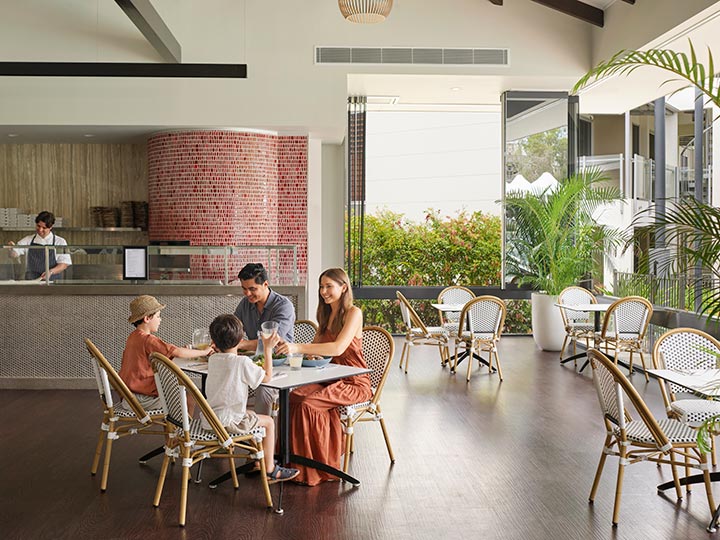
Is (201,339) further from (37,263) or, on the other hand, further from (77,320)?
(37,263)

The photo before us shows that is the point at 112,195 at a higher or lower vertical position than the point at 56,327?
higher

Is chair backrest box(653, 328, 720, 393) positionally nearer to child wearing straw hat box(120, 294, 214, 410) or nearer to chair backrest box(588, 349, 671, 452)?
chair backrest box(588, 349, 671, 452)

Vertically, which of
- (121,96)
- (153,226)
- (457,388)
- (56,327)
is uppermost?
(121,96)

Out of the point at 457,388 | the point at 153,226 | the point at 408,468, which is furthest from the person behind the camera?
the point at 153,226

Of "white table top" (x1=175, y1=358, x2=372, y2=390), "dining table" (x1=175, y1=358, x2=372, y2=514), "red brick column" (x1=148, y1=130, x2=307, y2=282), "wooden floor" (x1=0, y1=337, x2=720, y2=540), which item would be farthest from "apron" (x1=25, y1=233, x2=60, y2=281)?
"dining table" (x1=175, y1=358, x2=372, y2=514)

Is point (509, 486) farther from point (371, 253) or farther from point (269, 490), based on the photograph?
point (371, 253)

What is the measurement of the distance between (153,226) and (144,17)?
3434 millimetres

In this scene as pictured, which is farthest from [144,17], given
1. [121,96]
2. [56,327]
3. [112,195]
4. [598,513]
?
[598,513]

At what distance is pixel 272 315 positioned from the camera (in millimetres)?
5387

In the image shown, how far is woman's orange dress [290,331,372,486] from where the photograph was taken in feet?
15.9

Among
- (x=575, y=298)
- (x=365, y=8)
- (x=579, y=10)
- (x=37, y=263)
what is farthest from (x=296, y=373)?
(x=579, y=10)

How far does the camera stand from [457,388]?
323 inches

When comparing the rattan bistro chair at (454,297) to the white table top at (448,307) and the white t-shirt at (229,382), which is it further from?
the white t-shirt at (229,382)

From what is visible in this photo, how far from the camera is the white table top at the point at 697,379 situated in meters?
4.35
